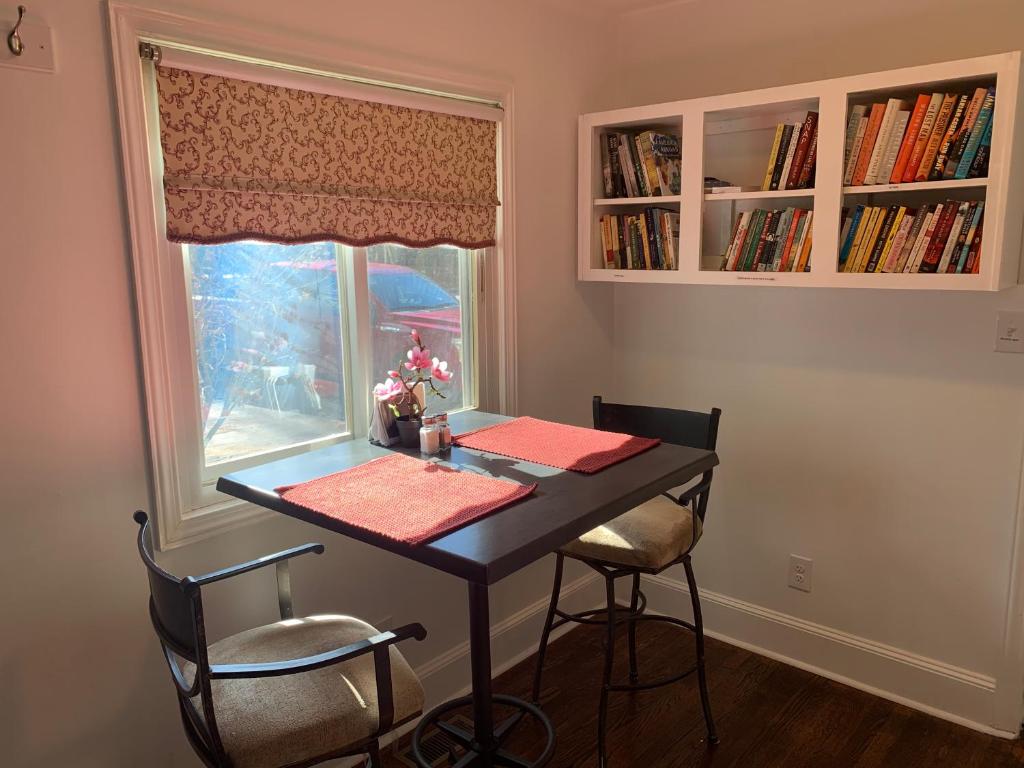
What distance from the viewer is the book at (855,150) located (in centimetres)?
221

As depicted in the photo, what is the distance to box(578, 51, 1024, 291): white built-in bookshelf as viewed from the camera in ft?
6.60

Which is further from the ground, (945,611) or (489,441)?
(489,441)

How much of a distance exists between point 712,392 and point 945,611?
1.04 meters

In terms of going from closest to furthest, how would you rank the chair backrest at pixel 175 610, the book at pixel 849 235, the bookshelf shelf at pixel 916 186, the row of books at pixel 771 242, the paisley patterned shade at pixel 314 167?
the chair backrest at pixel 175 610 → the paisley patterned shade at pixel 314 167 → the bookshelf shelf at pixel 916 186 → the book at pixel 849 235 → the row of books at pixel 771 242

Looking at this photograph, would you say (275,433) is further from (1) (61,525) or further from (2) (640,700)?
(2) (640,700)

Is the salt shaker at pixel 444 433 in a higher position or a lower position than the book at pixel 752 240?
lower

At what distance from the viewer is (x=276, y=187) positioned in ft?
6.38

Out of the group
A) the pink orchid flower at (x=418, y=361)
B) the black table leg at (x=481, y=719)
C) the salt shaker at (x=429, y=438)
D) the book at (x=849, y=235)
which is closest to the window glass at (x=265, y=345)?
the pink orchid flower at (x=418, y=361)

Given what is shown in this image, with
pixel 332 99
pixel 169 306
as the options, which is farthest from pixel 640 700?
pixel 332 99

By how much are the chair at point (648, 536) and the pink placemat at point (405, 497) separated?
513 millimetres

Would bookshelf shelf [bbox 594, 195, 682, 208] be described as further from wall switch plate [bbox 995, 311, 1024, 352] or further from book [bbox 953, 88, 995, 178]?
wall switch plate [bbox 995, 311, 1024, 352]

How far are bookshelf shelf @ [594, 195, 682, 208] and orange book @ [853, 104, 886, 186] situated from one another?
0.56 metres

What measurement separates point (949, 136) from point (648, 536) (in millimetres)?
1341

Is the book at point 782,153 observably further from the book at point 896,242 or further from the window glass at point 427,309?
the window glass at point 427,309
